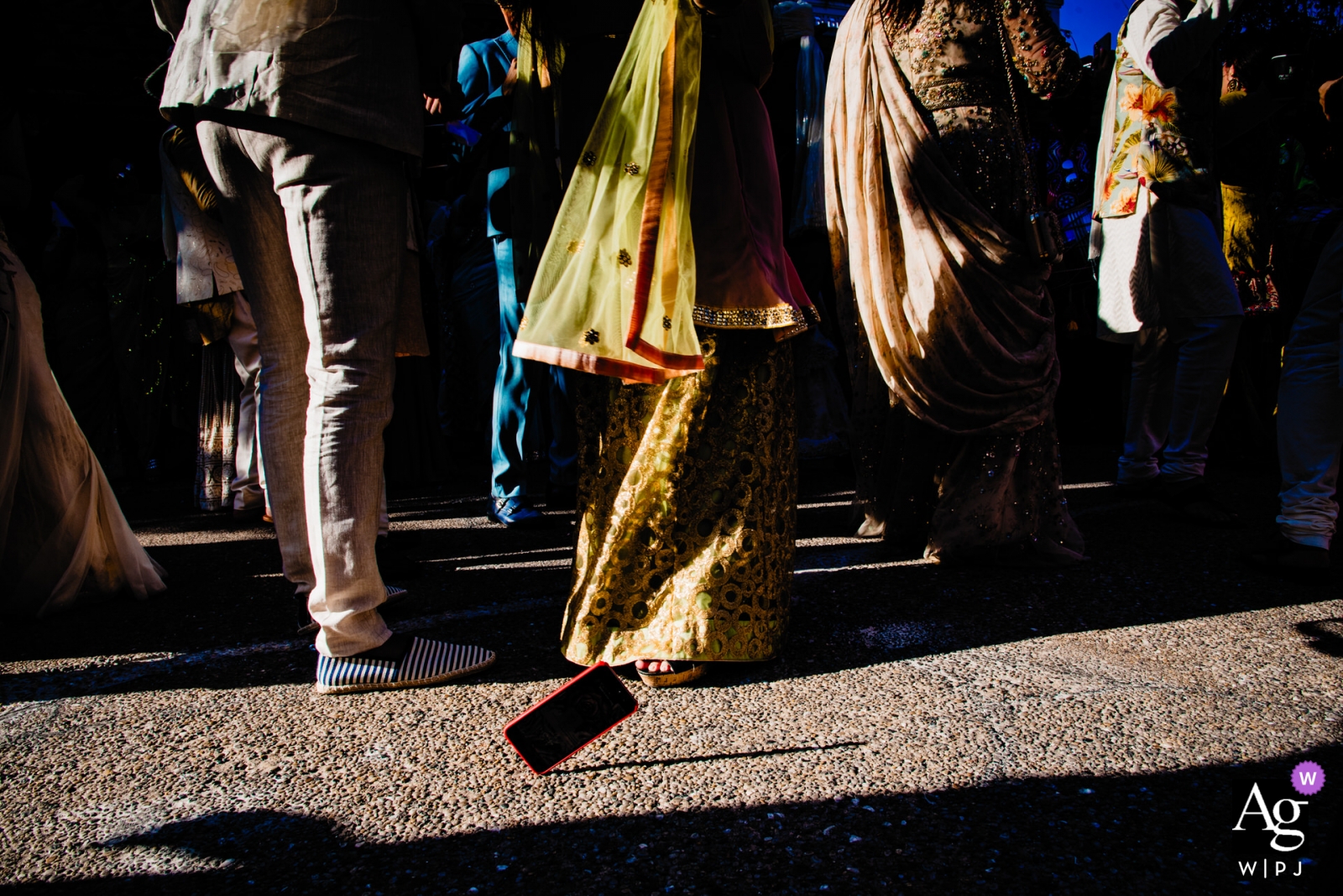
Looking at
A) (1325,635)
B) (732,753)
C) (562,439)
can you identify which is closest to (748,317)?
(732,753)

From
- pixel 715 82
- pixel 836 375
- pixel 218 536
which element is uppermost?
pixel 715 82

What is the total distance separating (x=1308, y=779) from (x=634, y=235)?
1.60 m

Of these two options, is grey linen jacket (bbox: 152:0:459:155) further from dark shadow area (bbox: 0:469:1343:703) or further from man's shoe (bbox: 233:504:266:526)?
man's shoe (bbox: 233:504:266:526)

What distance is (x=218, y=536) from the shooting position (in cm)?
385

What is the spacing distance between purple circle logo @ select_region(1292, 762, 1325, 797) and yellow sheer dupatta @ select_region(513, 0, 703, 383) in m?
1.30

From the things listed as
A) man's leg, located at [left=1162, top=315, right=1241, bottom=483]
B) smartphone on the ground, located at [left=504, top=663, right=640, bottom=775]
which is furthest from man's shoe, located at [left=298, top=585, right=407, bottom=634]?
man's leg, located at [left=1162, top=315, right=1241, bottom=483]

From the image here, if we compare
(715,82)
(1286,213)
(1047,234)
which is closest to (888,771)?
(715,82)

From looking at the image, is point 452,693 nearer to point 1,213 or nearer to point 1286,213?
point 1,213

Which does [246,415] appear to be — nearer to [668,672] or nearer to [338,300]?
[338,300]

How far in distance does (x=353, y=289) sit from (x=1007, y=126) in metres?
2.22

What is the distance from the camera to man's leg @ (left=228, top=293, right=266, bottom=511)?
398cm

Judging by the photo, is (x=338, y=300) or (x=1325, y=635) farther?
(x=1325, y=635)

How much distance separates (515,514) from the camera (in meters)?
3.72

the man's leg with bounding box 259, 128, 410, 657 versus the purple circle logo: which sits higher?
the man's leg with bounding box 259, 128, 410, 657
